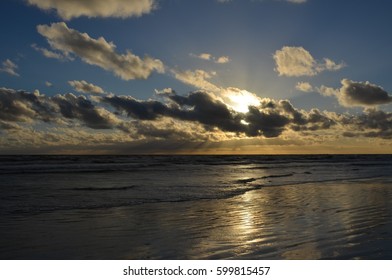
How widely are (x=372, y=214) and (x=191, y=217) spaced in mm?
6640

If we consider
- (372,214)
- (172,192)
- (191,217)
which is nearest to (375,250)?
(372,214)

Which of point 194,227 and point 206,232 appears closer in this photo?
point 206,232

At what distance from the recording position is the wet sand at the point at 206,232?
339 inches

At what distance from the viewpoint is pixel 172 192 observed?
2150cm

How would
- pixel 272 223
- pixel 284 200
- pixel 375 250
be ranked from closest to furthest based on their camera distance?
pixel 375 250
pixel 272 223
pixel 284 200

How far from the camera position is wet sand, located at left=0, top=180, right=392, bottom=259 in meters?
8.61

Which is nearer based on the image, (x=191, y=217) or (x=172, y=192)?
(x=191, y=217)

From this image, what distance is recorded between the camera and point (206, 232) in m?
10.7
